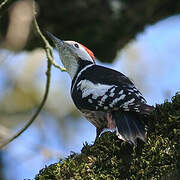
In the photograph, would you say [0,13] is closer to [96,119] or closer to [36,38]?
[96,119]

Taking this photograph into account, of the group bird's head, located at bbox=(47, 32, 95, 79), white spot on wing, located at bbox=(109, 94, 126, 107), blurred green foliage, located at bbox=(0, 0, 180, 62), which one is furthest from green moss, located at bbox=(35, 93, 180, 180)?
blurred green foliage, located at bbox=(0, 0, 180, 62)

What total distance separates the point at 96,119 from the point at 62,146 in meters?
5.49

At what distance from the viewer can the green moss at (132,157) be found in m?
2.92

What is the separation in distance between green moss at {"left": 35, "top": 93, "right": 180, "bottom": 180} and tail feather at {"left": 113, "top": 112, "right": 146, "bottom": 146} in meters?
0.04

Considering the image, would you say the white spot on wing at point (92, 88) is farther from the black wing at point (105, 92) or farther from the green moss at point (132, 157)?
the green moss at point (132, 157)

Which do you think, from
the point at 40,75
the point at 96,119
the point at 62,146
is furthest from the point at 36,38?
the point at 40,75

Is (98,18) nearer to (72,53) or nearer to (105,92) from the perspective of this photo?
(72,53)

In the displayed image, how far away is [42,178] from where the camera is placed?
10.2ft

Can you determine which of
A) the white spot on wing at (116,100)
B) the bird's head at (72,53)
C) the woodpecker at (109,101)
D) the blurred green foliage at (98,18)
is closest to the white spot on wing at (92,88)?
the woodpecker at (109,101)

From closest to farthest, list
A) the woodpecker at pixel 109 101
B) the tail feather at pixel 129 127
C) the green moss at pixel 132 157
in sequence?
the green moss at pixel 132 157 < the tail feather at pixel 129 127 < the woodpecker at pixel 109 101

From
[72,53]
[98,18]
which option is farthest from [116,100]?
[98,18]

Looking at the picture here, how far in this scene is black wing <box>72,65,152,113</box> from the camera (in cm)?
372

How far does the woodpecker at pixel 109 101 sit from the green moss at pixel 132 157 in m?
0.08

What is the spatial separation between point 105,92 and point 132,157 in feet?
3.62
